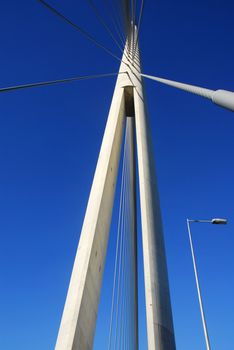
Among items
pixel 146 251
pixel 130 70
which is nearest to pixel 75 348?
pixel 146 251

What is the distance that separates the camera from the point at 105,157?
7020mm

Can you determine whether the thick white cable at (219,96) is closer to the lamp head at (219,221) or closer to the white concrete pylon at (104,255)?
the white concrete pylon at (104,255)

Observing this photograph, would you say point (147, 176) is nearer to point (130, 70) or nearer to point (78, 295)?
point (78, 295)

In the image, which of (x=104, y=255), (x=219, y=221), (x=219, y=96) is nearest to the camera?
(x=219, y=96)

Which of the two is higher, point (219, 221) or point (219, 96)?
point (219, 221)

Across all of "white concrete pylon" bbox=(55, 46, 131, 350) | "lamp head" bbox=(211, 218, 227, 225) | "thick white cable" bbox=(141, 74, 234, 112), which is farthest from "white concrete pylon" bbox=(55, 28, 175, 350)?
"lamp head" bbox=(211, 218, 227, 225)

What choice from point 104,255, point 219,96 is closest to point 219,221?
point 104,255

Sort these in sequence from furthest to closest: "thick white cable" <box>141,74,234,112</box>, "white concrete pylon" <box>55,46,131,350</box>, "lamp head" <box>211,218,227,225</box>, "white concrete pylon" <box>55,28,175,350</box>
→ "lamp head" <box>211,218,227,225</box> → "white concrete pylon" <box>55,28,175,350</box> → "white concrete pylon" <box>55,46,131,350</box> → "thick white cable" <box>141,74,234,112</box>

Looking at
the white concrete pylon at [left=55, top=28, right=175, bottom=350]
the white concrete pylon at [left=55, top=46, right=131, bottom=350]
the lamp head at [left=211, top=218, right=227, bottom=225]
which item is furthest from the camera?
the lamp head at [left=211, top=218, right=227, bottom=225]

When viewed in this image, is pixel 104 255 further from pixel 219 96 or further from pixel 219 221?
pixel 219 221

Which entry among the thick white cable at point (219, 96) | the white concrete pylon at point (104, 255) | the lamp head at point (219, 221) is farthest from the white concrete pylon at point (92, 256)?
the lamp head at point (219, 221)

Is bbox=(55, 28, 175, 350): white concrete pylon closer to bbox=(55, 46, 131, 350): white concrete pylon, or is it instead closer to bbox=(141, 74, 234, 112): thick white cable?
bbox=(55, 46, 131, 350): white concrete pylon

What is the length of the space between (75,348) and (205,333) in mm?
6375

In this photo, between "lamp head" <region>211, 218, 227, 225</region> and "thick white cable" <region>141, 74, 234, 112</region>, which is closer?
"thick white cable" <region>141, 74, 234, 112</region>
